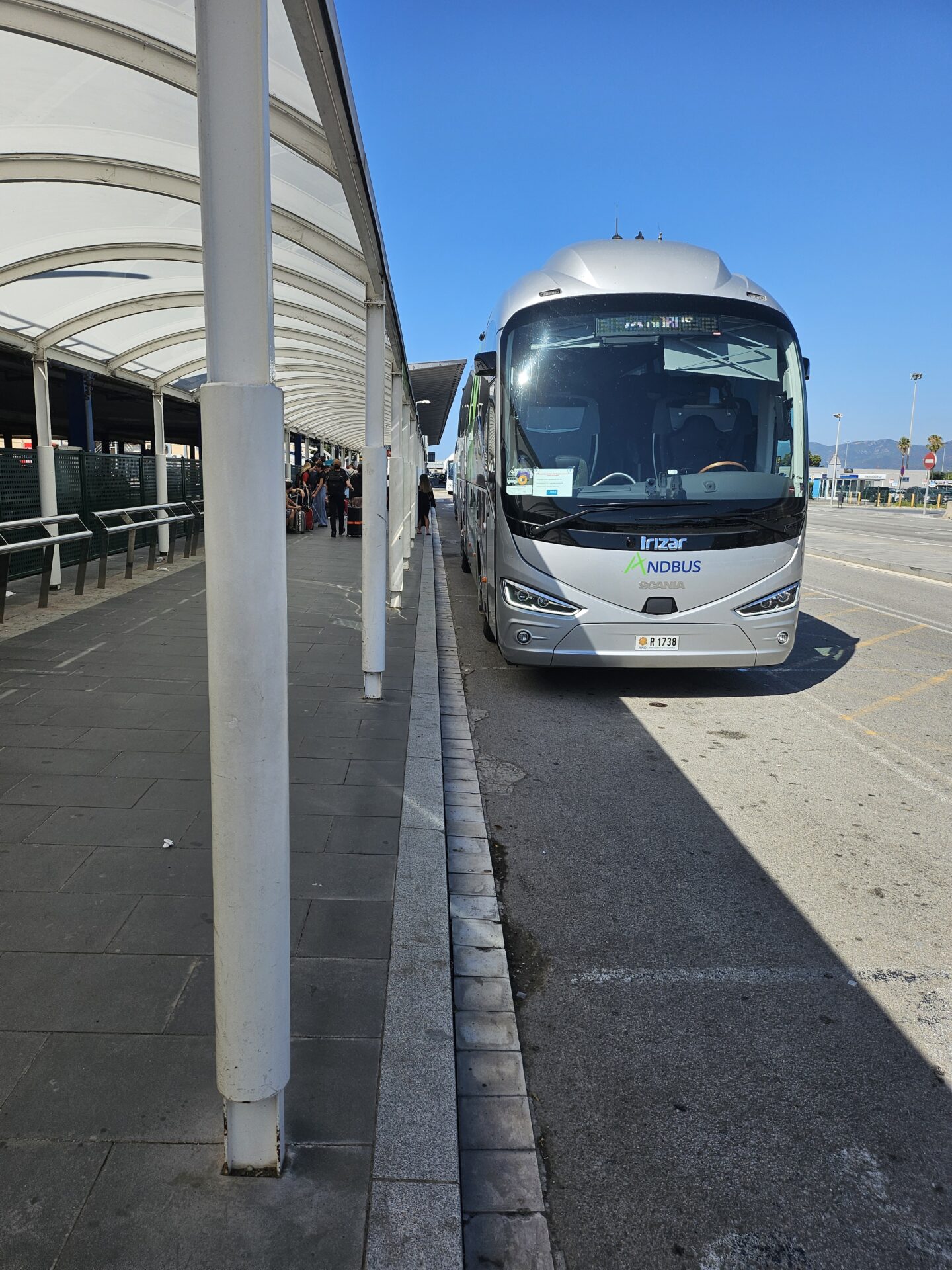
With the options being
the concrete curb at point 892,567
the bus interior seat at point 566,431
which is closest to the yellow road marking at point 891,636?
the bus interior seat at point 566,431

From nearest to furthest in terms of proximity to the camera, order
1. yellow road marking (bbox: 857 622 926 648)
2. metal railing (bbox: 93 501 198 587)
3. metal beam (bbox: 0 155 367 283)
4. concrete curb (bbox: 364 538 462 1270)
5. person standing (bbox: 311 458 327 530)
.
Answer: concrete curb (bbox: 364 538 462 1270) → metal beam (bbox: 0 155 367 283) → yellow road marking (bbox: 857 622 926 648) → metal railing (bbox: 93 501 198 587) → person standing (bbox: 311 458 327 530)

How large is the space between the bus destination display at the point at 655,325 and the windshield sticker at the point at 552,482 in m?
1.15

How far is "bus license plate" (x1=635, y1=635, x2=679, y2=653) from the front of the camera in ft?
23.1

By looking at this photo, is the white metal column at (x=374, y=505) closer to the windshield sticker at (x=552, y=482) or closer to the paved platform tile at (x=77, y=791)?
the windshield sticker at (x=552, y=482)

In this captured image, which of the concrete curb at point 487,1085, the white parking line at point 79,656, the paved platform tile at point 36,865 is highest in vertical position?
the white parking line at point 79,656

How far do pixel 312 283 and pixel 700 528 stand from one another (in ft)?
12.2

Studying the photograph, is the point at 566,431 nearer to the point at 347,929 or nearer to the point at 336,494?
the point at 347,929

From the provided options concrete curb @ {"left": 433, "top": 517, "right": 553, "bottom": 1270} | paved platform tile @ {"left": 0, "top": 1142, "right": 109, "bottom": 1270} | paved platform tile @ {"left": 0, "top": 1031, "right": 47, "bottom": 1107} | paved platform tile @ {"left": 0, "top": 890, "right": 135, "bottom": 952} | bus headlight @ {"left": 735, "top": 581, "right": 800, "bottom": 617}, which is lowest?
concrete curb @ {"left": 433, "top": 517, "right": 553, "bottom": 1270}

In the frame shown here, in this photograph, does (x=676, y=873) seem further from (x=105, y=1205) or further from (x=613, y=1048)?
(x=105, y=1205)

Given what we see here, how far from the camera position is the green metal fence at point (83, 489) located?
33.4 feet

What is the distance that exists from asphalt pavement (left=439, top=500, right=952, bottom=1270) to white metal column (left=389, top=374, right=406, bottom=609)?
15.2 feet

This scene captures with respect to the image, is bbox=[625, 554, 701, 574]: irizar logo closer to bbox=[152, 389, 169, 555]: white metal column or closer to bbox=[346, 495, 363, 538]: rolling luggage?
bbox=[152, 389, 169, 555]: white metal column

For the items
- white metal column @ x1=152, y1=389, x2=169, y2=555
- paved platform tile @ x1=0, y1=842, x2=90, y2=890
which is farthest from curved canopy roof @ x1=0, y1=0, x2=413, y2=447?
paved platform tile @ x1=0, y1=842, x2=90, y2=890

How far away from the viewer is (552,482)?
7.05 meters
